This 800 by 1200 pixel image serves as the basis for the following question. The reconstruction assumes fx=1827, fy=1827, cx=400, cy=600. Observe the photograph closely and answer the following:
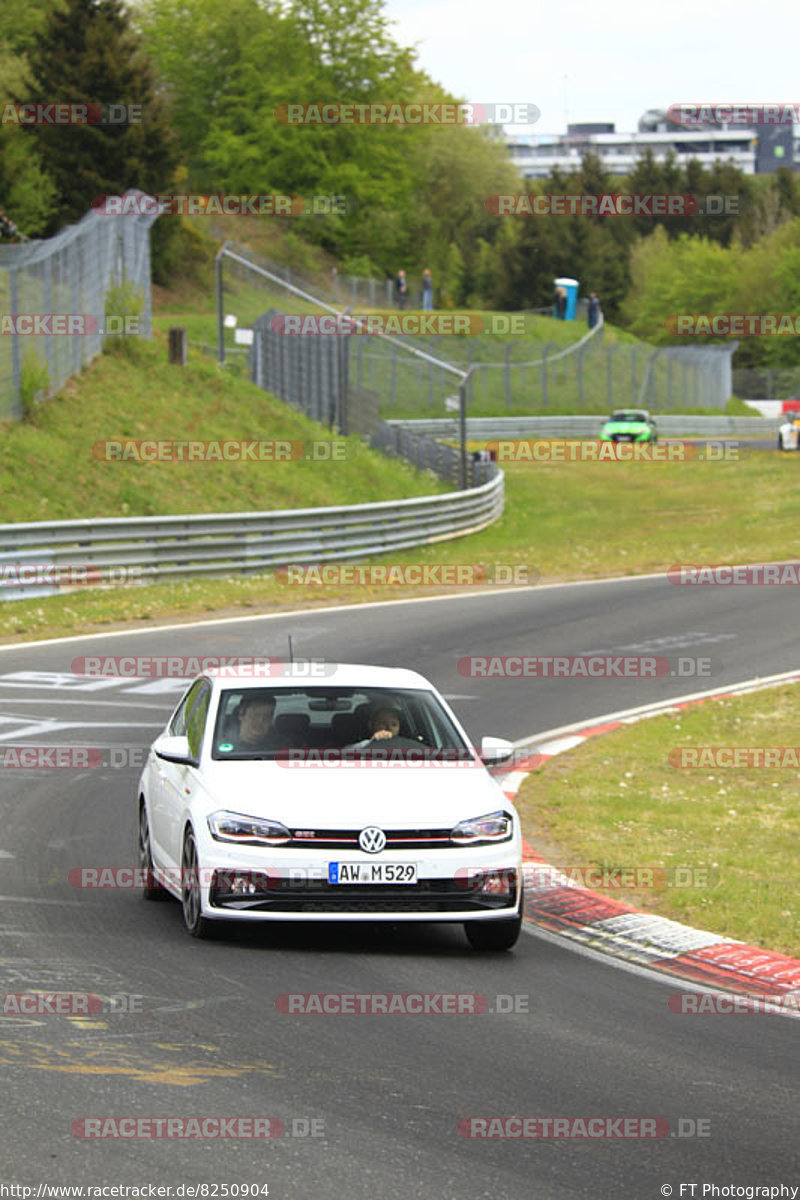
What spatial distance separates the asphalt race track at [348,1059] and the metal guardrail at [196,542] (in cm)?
1303

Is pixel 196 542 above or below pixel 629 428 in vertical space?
above

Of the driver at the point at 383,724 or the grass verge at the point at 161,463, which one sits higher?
the driver at the point at 383,724

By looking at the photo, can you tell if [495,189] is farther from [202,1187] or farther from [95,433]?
[202,1187]

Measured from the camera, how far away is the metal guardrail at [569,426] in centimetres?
6556

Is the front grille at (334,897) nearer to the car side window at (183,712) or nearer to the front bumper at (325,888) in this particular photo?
the front bumper at (325,888)

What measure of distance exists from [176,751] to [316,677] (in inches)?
38.4

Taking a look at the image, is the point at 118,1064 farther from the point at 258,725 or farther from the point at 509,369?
the point at 509,369

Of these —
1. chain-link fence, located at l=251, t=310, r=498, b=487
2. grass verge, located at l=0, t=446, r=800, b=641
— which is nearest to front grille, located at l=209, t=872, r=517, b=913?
grass verge, located at l=0, t=446, r=800, b=641

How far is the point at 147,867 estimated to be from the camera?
10398 mm

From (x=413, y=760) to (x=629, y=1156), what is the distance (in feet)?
13.3

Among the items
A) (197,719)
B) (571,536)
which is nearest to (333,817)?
(197,719)

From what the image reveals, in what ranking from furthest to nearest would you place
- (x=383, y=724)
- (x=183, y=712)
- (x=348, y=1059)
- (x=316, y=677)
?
(x=183, y=712) < (x=316, y=677) < (x=383, y=724) < (x=348, y=1059)

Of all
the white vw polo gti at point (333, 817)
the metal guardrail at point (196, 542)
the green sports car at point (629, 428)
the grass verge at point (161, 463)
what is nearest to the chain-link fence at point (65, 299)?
the grass verge at point (161, 463)

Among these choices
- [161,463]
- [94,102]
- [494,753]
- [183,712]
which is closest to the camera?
[494,753]
